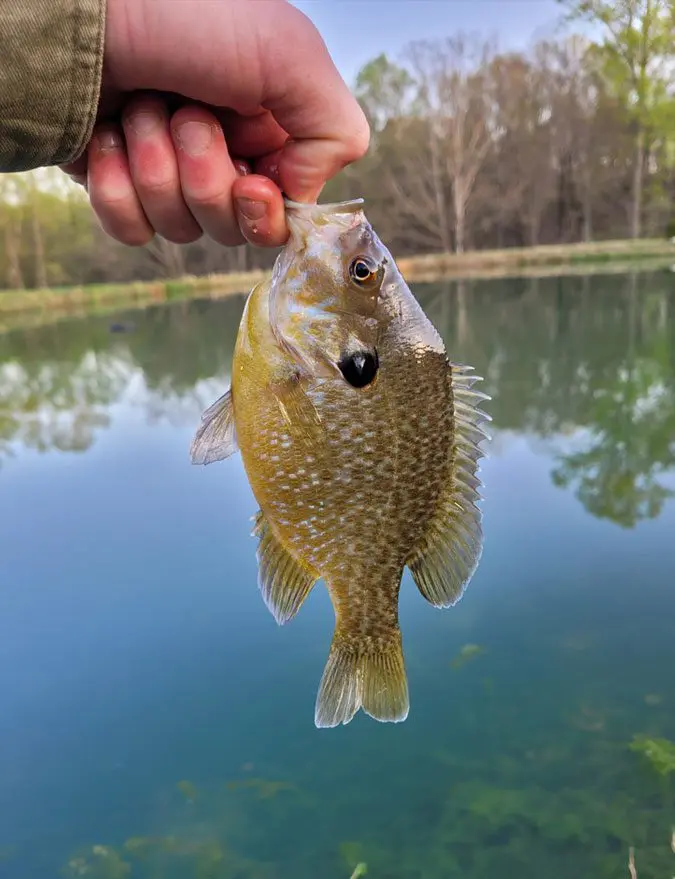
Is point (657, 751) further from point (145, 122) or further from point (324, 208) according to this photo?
point (145, 122)

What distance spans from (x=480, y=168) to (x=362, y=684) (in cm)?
3878

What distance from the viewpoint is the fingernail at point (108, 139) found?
5.52 ft

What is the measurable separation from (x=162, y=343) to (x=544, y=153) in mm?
26324

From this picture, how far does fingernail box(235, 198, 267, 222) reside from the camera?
5.28ft

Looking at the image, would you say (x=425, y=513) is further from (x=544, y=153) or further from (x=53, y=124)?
(x=544, y=153)

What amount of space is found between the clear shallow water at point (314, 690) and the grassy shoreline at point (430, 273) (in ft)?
65.5

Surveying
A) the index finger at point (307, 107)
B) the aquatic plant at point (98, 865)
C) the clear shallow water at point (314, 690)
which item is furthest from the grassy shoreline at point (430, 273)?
the index finger at point (307, 107)

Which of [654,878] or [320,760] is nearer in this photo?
[654,878]

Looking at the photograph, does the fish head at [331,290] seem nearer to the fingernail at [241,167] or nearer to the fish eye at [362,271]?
the fish eye at [362,271]

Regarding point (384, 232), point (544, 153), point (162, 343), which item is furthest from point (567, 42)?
point (162, 343)

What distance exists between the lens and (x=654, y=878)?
10.1ft

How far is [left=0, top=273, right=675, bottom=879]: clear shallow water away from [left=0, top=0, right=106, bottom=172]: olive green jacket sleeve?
3.12m

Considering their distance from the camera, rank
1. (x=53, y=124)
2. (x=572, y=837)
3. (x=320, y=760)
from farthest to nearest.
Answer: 1. (x=320, y=760)
2. (x=572, y=837)
3. (x=53, y=124)

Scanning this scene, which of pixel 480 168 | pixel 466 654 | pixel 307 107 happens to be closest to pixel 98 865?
pixel 466 654
